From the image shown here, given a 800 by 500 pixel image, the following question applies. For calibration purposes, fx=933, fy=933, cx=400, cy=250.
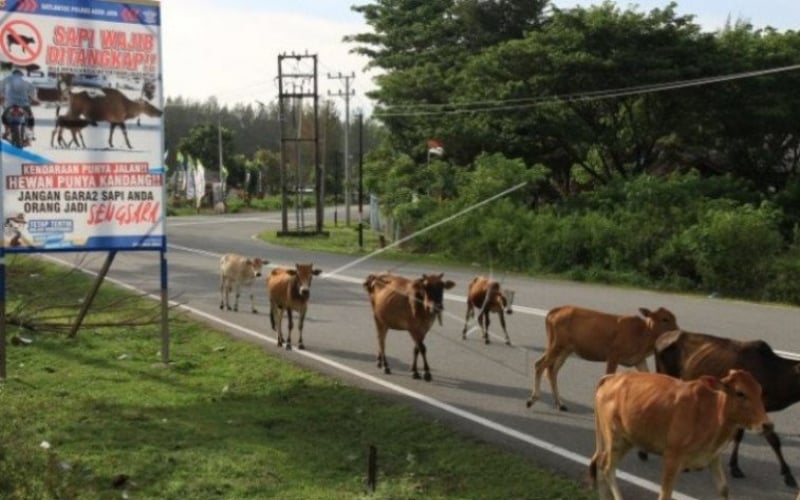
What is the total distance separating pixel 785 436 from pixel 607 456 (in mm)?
3025

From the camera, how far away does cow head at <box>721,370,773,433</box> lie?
5.82 meters

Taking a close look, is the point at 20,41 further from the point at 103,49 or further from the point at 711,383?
the point at 711,383

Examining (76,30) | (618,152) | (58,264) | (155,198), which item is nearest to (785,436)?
(155,198)

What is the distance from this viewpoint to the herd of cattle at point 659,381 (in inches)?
235

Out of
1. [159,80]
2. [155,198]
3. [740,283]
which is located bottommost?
[740,283]

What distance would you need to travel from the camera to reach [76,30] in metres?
11.5

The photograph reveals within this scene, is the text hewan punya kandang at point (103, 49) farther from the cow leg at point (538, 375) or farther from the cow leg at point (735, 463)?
the cow leg at point (735, 463)

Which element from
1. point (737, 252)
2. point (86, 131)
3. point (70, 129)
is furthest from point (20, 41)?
point (737, 252)

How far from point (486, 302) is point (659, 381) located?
6744 millimetres

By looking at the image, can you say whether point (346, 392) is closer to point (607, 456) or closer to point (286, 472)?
point (286, 472)

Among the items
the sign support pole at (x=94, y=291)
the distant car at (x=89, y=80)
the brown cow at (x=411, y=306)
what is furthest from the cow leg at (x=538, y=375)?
the distant car at (x=89, y=80)

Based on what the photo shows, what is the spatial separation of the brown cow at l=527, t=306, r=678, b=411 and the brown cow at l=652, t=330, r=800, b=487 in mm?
922

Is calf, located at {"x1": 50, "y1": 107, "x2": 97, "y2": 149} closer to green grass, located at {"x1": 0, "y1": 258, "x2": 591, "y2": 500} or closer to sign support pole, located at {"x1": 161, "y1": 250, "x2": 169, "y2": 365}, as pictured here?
sign support pole, located at {"x1": 161, "y1": 250, "x2": 169, "y2": 365}

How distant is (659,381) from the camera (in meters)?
→ 6.39
